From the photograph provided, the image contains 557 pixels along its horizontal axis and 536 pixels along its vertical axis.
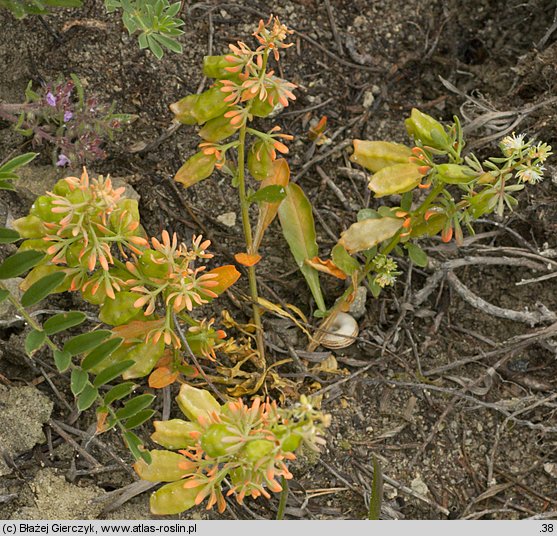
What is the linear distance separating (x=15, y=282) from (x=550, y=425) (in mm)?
1933

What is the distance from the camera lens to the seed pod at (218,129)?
218cm

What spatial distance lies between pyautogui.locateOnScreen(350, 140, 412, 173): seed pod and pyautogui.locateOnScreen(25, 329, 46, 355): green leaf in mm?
1166

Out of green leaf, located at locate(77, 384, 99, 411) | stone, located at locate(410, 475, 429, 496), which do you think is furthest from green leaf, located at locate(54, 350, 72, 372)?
stone, located at locate(410, 475, 429, 496)

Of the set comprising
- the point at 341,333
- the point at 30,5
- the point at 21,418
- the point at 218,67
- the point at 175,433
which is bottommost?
the point at 341,333

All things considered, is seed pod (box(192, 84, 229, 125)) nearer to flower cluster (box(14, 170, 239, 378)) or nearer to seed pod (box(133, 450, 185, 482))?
flower cluster (box(14, 170, 239, 378))

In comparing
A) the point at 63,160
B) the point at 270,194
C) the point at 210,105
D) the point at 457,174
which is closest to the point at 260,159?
Result: the point at 270,194

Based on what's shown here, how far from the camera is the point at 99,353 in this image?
1.96 meters

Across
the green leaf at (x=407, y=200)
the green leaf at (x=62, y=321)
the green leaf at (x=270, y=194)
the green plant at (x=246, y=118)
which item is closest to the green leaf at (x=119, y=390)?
the green leaf at (x=62, y=321)

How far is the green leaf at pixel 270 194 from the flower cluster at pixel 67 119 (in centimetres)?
57

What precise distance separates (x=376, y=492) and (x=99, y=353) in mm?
929

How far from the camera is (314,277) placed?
260cm

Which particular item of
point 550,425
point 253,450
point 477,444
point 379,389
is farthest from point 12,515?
point 550,425

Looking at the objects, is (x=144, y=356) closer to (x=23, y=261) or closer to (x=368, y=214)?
(x=23, y=261)

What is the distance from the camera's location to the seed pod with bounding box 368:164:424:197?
7.22 feet
